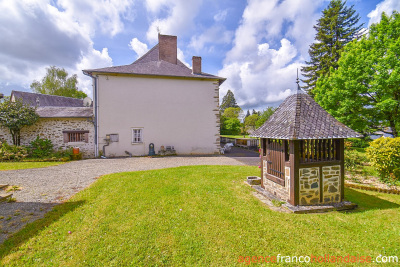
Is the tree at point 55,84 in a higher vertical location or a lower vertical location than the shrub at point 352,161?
higher

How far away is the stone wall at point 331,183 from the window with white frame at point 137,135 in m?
12.0

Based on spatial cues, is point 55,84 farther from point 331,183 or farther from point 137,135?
point 331,183

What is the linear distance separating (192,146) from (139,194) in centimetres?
922

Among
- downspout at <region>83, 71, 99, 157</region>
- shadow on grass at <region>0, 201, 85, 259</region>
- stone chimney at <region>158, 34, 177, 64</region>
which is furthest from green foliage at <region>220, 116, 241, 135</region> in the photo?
shadow on grass at <region>0, 201, 85, 259</region>

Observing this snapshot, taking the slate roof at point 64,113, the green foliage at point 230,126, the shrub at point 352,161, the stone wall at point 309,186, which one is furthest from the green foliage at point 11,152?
the green foliage at point 230,126

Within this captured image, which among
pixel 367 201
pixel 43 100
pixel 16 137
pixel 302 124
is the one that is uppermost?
pixel 43 100

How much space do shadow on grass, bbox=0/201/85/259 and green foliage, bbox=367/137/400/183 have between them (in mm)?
10972

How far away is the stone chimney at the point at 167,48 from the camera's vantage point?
16.3 m

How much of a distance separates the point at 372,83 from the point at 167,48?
53.8 feet

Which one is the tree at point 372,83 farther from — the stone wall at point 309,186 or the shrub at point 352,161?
the stone wall at point 309,186

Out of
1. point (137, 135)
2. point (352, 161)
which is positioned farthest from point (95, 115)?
point (352, 161)

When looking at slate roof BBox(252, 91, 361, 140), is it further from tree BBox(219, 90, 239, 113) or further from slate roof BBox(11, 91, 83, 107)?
tree BBox(219, 90, 239, 113)

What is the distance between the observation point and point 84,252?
9.31 ft

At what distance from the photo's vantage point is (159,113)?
13.8 m
